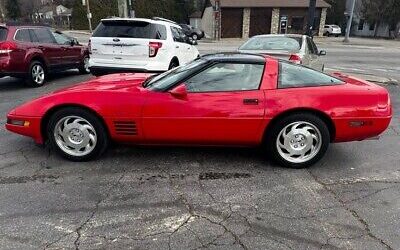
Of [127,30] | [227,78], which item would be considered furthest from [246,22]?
[227,78]

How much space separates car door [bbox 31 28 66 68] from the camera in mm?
9211

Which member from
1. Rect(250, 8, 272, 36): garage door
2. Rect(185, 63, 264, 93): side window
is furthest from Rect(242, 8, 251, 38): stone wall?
Rect(185, 63, 264, 93): side window

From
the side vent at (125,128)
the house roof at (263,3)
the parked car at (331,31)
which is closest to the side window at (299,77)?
the side vent at (125,128)

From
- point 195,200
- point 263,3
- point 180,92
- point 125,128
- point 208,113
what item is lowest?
point 195,200

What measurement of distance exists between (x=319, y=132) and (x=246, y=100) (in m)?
0.91

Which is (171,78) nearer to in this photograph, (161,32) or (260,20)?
(161,32)

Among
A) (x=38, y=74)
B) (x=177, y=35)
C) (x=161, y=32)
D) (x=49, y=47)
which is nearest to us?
(x=161, y=32)

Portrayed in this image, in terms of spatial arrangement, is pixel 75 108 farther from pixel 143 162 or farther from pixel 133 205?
pixel 133 205

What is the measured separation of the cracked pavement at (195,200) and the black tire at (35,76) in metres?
4.36

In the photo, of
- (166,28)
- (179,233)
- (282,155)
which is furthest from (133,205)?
(166,28)

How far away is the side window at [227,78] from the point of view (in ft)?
13.7

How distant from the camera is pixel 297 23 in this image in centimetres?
3991

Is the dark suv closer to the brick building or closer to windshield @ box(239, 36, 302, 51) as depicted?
windshield @ box(239, 36, 302, 51)

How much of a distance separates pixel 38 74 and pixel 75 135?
569 cm
